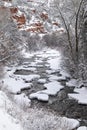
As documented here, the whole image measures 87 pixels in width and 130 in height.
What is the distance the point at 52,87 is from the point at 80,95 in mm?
2478

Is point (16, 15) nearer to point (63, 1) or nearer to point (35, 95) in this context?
point (63, 1)

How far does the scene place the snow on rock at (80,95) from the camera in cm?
1573

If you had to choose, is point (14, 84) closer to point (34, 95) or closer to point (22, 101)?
point (34, 95)

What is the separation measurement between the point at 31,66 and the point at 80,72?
7.93 metres

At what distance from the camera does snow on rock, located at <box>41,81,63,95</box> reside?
1744cm

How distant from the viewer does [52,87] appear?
740 inches

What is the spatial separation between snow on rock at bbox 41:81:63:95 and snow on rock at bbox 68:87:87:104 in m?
1.11

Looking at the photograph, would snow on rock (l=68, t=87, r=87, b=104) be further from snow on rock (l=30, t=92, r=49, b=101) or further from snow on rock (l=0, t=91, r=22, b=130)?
snow on rock (l=0, t=91, r=22, b=130)

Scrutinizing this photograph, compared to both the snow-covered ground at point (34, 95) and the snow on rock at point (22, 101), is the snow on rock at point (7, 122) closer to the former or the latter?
the snow-covered ground at point (34, 95)

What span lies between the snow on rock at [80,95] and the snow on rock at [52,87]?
111 centimetres

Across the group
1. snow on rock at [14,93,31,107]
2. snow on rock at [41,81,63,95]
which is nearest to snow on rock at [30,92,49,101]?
snow on rock at [14,93,31,107]

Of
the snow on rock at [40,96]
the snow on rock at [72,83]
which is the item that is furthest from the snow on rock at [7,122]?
the snow on rock at [72,83]

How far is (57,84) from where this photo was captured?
19766 millimetres

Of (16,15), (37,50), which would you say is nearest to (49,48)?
(37,50)
